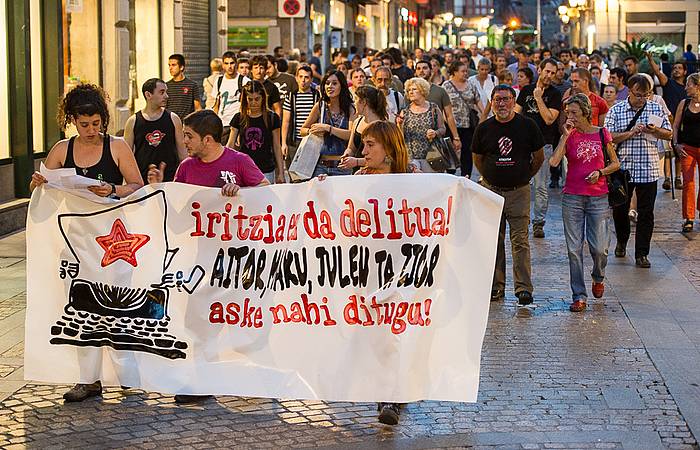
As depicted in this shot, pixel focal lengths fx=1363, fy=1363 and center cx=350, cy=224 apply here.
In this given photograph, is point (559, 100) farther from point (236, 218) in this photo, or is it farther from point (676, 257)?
point (236, 218)

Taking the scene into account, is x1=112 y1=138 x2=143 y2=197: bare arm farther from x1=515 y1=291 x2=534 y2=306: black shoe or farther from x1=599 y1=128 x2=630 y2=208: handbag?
x1=599 y1=128 x2=630 y2=208: handbag

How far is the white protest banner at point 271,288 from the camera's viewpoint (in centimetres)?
704

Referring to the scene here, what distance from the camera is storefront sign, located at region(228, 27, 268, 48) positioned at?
36.3m

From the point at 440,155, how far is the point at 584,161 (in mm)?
2464

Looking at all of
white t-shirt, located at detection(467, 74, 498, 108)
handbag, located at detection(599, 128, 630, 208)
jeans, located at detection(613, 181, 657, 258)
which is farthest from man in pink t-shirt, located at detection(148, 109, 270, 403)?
white t-shirt, located at detection(467, 74, 498, 108)

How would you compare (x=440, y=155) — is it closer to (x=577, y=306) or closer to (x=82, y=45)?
(x=577, y=306)

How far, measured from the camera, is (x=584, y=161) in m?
10.5

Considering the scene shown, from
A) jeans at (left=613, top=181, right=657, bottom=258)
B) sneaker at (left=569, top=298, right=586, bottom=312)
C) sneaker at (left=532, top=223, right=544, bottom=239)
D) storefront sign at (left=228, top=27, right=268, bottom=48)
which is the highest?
storefront sign at (left=228, top=27, right=268, bottom=48)

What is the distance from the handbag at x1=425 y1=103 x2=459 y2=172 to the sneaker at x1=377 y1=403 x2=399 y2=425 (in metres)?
5.69

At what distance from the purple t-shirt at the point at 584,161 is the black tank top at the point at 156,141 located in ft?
10.4

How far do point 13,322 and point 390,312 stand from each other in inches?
148

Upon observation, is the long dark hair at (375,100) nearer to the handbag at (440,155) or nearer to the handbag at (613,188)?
the handbag at (440,155)

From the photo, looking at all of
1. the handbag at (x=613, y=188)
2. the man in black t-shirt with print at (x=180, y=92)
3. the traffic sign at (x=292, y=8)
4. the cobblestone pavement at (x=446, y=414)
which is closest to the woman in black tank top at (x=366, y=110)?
the handbag at (x=613, y=188)

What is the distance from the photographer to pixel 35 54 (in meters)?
16.0
